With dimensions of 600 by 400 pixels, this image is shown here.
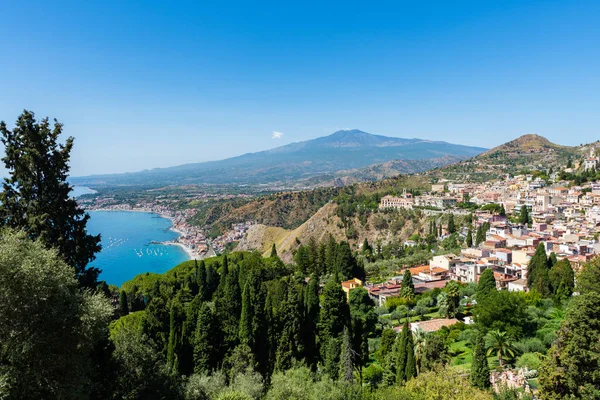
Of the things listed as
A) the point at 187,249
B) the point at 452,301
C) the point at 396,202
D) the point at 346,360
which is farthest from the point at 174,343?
the point at 187,249

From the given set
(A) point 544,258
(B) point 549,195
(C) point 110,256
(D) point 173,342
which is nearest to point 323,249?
(A) point 544,258

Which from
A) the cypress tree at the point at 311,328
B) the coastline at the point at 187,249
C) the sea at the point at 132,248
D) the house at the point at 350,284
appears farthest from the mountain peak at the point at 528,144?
the cypress tree at the point at 311,328

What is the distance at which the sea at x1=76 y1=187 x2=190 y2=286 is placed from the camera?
242 feet

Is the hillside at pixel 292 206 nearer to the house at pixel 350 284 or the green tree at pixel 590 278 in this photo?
the house at pixel 350 284

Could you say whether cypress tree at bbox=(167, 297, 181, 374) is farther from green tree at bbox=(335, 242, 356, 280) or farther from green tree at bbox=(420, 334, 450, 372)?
green tree at bbox=(335, 242, 356, 280)

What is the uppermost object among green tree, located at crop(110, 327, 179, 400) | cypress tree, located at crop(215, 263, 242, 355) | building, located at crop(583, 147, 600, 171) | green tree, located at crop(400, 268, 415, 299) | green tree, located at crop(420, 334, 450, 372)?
building, located at crop(583, 147, 600, 171)

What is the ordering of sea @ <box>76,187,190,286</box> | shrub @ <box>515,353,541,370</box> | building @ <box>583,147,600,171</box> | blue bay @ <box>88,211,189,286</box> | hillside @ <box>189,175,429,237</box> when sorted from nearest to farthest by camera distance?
shrub @ <box>515,353,541,370</box>
building @ <box>583,147,600,171</box>
sea @ <box>76,187,190,286</box>
blue bay @ <box>88,211,189,286</box>
hillside @ <box>189,175,429,237</box>

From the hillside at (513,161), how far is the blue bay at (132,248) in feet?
247

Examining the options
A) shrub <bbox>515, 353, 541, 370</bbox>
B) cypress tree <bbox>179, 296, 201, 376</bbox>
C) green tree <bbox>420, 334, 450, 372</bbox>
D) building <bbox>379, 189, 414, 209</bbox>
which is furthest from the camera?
building <bbox>379, 189, 414, 209</bbox>

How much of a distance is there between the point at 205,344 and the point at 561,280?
69.9 feet

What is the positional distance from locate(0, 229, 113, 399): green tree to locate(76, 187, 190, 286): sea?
60.0 m

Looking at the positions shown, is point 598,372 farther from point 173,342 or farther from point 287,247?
point 287,247

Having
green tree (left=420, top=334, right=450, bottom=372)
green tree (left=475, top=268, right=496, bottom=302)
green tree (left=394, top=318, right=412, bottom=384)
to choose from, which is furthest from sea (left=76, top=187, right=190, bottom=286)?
green tree (left=420, top=334, right=450, bottom=372)

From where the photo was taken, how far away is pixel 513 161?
122812 millimetres
